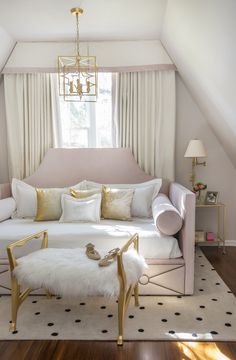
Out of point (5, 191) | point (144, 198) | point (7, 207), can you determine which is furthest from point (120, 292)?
point (5, 191)

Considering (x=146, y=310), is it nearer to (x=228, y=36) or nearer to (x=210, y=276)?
(x=210, y=276)

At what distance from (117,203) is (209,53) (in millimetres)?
1629

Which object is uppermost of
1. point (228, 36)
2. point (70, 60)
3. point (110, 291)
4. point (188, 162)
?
point (70, 60)

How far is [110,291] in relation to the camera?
5.99 feet

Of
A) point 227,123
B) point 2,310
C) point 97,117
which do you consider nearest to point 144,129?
point 97,117

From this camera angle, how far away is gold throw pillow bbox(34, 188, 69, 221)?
121 inches

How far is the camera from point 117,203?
309 centimetres

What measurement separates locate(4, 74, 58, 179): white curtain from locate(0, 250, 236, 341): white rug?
181cm

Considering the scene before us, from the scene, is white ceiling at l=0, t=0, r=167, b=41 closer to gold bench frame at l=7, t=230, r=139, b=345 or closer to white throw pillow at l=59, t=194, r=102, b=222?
white throw pillow at l=59, t=194, r=102, b=222

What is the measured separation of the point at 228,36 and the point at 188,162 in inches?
77.7

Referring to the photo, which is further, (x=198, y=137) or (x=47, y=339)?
(x=198, y=137)

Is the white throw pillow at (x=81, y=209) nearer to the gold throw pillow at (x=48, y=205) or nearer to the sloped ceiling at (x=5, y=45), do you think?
the gold throw pillow at (x=48, y=205)

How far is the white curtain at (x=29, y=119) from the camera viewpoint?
3.72 metres

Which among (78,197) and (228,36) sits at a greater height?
(228,36)
